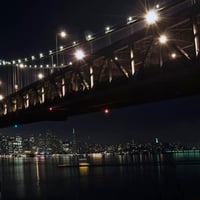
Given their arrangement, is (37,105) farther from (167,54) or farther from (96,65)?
(167,54)

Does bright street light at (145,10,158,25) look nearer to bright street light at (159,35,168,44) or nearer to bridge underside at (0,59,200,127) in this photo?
bright street light at (159,35,168,44)

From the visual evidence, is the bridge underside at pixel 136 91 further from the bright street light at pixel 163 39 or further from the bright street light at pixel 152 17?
the bright street light at pixel 152 17

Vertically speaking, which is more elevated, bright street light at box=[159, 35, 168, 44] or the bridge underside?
bright street light at box=[159, 35, 168, 44]

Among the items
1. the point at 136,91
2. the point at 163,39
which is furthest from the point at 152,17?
the point at 136,91

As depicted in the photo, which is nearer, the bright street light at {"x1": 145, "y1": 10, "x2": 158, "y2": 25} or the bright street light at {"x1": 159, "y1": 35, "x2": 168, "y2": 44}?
the bright street light at {"x1": 159, "y1": 35, "x2": 168, "y2": 44}

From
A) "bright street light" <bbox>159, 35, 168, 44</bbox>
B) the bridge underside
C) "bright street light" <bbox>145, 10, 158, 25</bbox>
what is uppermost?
"bright street light" <bbox>145, 10, 158, 25</bbox>

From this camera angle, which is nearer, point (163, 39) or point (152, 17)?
point (163, 39)

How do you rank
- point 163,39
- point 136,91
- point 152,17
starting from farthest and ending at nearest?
point 136,91
point 152,17
point 163,39

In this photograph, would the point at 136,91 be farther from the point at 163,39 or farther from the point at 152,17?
the point at 152,17

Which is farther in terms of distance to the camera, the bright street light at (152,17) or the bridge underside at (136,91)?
the bright street light at (152,17)

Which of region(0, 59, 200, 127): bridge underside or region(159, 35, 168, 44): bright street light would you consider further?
region(159, 35, 168, 44): bright street light

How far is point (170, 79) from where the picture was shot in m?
17.5

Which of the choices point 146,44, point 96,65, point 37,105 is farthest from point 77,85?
point 146,44

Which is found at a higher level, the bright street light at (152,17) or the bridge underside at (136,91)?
the bright street light at (152,17)
